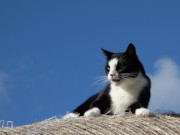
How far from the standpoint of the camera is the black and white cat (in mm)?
4832

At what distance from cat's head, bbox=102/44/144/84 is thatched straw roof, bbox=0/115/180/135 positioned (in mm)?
498

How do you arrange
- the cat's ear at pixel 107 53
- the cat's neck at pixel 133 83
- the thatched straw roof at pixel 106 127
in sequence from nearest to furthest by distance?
1. the thatched straw roof at pixel 106 127
2. the cat's neck at pixel 133 83
3. the cat's ear at pixel 107 53

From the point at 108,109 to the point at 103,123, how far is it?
0.68 meters

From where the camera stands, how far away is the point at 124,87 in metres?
5.02

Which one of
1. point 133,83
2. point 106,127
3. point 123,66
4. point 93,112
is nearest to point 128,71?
point 123,66

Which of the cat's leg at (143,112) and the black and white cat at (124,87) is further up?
the black and white cat at (124,87)

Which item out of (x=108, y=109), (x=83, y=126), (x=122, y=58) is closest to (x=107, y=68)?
(x=122, y=58)

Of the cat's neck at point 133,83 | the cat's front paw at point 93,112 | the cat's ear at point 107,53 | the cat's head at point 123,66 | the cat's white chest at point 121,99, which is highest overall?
the cat's ear at point 107,53

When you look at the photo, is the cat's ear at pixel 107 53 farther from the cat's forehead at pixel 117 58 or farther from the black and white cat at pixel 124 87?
the cat's forehead at pixel 117 58

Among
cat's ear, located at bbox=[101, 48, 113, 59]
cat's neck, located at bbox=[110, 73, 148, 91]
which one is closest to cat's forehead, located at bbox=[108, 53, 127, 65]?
cat's ear, located at bbox=[101, 48, 113, 59]

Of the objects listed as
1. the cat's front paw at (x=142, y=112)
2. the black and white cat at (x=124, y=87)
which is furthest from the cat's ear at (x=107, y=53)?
the cat's front paw at (x=142, y=112)

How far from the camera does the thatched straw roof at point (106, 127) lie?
4.32m

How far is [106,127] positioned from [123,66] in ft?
2.77

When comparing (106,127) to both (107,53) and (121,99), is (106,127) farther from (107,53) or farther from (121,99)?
(107,53)
